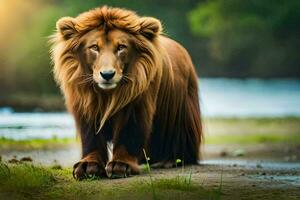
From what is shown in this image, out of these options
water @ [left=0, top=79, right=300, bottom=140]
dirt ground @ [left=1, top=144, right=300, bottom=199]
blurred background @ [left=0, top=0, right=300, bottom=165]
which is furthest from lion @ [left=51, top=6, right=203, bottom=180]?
water @ [left=0, top=79, right=300, bottom=140]

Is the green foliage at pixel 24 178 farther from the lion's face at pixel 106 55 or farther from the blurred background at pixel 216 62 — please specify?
the blurred background at pixel 216 62

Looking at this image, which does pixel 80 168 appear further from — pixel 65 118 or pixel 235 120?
pixel 235 120

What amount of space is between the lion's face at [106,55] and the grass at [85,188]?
66cm

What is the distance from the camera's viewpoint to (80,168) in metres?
6.00

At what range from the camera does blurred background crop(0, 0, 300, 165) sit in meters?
13.2

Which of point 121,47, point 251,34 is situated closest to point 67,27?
point 121,47

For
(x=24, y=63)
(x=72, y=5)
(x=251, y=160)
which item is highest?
(x=72, y=5)

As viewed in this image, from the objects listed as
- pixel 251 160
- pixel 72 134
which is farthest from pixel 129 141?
pixel 72 134

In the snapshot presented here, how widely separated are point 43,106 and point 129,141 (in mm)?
7707

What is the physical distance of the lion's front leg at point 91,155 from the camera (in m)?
6.01

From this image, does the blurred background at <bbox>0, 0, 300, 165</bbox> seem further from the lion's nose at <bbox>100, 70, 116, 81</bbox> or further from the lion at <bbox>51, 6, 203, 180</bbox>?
the lion's nose at <bbox>100, 70, 116, 81</bbox>

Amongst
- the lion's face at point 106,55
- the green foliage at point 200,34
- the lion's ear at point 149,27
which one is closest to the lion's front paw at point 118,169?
the lion's face at point 106,55

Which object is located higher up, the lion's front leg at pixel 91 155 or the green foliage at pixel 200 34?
the green foliage at pixel 200 34

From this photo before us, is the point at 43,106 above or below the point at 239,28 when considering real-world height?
below
